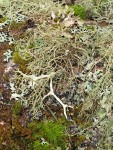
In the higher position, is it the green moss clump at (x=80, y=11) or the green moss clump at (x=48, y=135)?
the green moss clump at (x=80, y=11)

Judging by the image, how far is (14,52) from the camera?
3.33 meters

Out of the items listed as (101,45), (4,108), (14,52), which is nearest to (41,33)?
(14,52)

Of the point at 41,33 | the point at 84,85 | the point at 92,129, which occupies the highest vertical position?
the point at 41,33

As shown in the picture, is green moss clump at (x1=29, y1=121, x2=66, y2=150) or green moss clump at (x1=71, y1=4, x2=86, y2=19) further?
green moss clump at (x1=71, y1=4, x2=86, y2=19)

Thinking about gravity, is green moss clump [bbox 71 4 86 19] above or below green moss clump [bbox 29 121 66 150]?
above

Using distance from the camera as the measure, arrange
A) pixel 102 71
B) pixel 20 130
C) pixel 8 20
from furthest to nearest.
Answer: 1. pixel 8 20
2. pixel 102 71
3. pixel 20 130

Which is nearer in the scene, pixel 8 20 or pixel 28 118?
pixel 28 118

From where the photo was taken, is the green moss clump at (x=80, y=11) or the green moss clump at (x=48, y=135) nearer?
the green moss clump at (x=48, y=135)

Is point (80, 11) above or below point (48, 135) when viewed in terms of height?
above

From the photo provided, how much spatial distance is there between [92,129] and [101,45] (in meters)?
0.66

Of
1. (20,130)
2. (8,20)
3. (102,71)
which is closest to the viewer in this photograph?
(20,130)

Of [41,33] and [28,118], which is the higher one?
[41,33]

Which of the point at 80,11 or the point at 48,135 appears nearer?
the point at 48,135

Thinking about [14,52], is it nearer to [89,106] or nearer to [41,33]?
[41,33]
